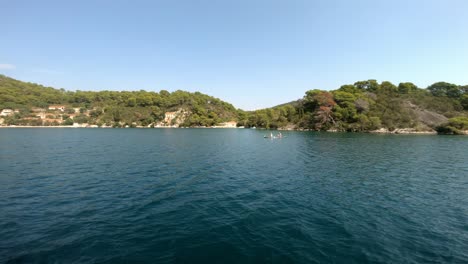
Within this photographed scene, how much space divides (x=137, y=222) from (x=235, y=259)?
18.4 ft

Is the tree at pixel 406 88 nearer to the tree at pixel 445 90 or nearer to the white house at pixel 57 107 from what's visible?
the tree at pixel 445 90

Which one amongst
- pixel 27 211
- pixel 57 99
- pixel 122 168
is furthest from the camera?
pixel 57 99

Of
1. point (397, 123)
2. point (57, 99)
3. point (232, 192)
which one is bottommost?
point (232, 192)

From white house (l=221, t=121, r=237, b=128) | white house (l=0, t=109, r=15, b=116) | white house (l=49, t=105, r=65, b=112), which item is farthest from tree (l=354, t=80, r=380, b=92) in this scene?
white house (l=0, t=109, r=15, b=116)

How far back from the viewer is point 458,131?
7569 cm

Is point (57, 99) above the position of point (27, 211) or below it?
above

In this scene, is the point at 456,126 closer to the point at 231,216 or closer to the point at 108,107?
the point at 231,216

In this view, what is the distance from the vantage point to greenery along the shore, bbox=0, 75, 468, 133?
91375mm

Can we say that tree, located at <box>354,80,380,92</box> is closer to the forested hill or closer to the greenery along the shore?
the greenery along the shore

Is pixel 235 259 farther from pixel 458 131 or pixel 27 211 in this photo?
pixel 458 131

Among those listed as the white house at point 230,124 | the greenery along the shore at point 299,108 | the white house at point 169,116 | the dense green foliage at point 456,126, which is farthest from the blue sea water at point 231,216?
the white house at point 230,124

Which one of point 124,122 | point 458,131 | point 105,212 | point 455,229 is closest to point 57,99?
point 124,122

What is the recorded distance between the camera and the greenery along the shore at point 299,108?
9138cm

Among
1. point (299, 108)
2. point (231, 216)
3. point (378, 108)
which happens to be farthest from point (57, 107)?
point (378, 108)
